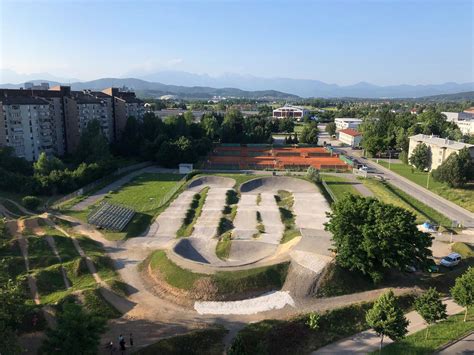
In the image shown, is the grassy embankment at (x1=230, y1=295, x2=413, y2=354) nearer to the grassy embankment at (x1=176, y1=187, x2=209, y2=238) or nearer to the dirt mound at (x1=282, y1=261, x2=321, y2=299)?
the dirt mound at (x1=282, y1=261, x2=321, y2=299)

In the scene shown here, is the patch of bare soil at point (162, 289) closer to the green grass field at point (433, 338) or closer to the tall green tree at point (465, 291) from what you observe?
the green grass field at point (433, 338)

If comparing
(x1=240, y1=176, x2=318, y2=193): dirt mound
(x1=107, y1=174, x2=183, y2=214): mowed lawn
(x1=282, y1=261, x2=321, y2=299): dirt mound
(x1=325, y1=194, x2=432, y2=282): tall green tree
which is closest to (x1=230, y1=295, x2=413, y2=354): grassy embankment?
(x1=282, y1=261, x2=321, y2=299): dirt mound

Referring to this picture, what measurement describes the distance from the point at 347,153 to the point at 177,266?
2967 inches

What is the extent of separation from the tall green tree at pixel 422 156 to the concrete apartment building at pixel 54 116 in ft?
221

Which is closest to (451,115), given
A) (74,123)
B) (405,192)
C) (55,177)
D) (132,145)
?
(405,192)

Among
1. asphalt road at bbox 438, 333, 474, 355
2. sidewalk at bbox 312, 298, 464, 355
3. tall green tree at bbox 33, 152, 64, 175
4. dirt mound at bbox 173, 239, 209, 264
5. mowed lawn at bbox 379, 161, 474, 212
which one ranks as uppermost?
tall green tree at bbox 33, 152, 64, 175

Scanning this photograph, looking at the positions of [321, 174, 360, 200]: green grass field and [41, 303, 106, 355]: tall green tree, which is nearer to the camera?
[41, 303, 106, 355]: tall green tree

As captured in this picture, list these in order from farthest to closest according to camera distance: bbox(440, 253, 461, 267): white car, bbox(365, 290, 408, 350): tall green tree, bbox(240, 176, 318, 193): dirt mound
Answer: bbox(240, 176, 318, 193): dirt mound → bbox(440, 253, 461, 267): white car → bbox(365, 290, 408, 350): tall green tree

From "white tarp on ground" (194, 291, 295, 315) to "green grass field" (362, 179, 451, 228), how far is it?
23029mm

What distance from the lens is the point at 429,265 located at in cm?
2989

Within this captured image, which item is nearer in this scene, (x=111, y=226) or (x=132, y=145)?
(x=111, y=226)

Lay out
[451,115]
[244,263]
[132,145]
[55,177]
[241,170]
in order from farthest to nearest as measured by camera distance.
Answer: [451,115]
[132,145]
[241,170]
[55,177]
[244,263]

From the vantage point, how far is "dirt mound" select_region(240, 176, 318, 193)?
59.3 metres

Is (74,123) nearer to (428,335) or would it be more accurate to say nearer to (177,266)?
(177,266)
